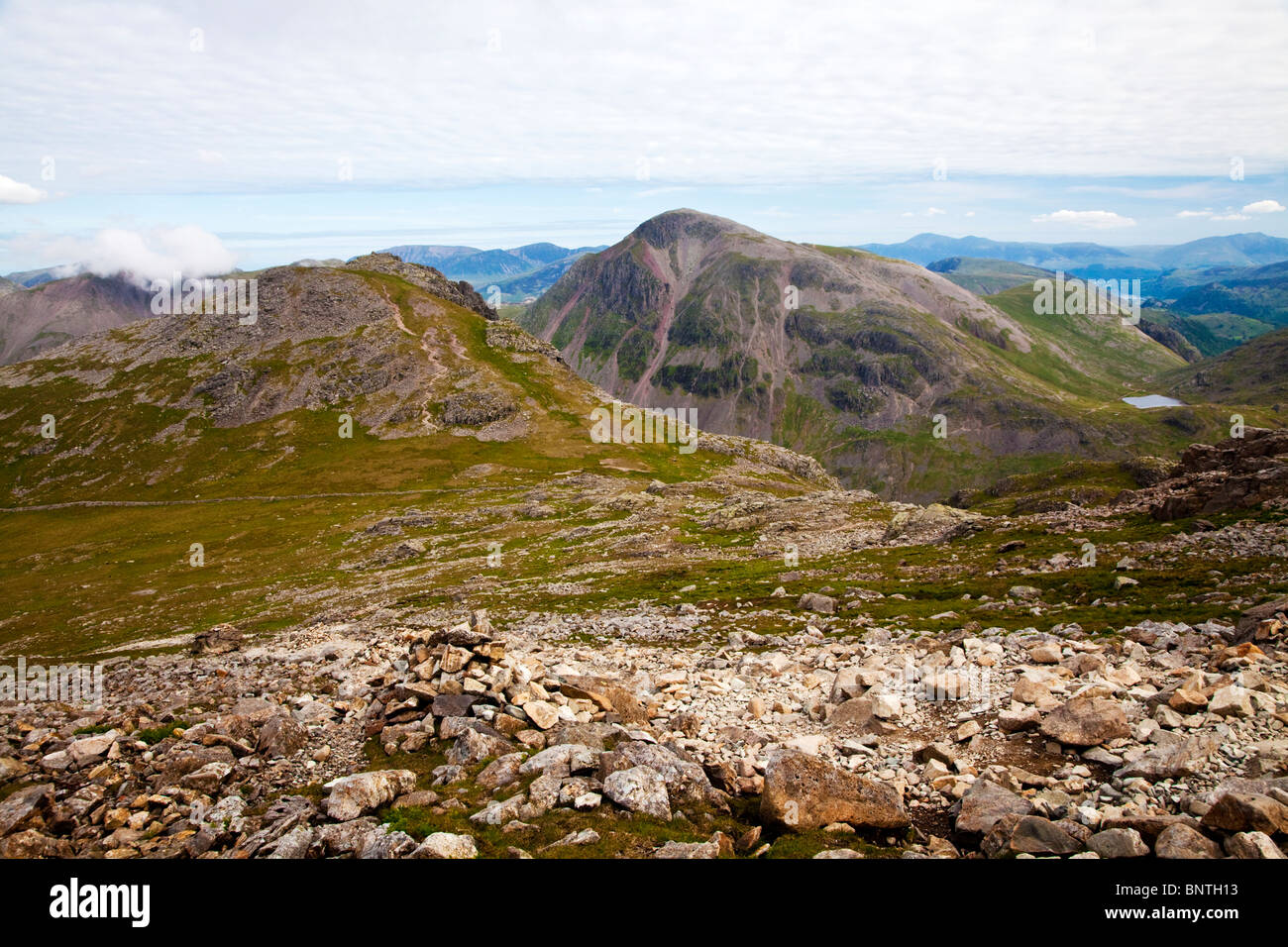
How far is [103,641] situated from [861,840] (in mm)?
78653

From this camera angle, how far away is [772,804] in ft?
49.1

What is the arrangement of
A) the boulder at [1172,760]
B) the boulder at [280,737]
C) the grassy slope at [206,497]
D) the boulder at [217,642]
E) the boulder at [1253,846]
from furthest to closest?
the grassy slope at [206,497], the boulder at [217,642], the boulder at [280,737], the boulder at [1172,760], the boulder at [1253,846]

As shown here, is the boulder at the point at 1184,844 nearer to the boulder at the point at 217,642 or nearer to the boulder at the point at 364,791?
the boulder at the point at 364,791

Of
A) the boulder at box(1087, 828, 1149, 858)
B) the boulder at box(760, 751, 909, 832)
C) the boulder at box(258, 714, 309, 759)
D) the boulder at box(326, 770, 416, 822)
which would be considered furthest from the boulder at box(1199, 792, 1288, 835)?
the boulder at box(258, 714, 309, 759)

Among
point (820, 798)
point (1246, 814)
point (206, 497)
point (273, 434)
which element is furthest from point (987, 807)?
point (273, 434)

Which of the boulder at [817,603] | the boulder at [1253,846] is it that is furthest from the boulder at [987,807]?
the boulder at [817,603]

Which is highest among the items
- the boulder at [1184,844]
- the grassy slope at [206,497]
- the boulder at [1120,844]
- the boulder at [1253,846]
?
the boulder at [1253,846]

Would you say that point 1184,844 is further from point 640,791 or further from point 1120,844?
point 640,791

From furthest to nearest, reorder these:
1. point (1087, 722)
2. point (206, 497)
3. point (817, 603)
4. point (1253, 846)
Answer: point (206, 497) < point (817, 603) < point (1087, 722) < point (1253, 846)

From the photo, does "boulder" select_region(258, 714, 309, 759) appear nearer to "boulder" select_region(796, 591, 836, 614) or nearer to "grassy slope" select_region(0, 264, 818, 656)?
"boulder" select_region(796, 591, 836, 614)

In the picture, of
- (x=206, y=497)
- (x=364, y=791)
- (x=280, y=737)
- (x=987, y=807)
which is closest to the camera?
(x=987, y=807)

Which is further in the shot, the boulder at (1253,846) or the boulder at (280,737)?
the boulder at (280,737)

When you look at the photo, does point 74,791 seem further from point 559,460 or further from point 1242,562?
point 559,460
